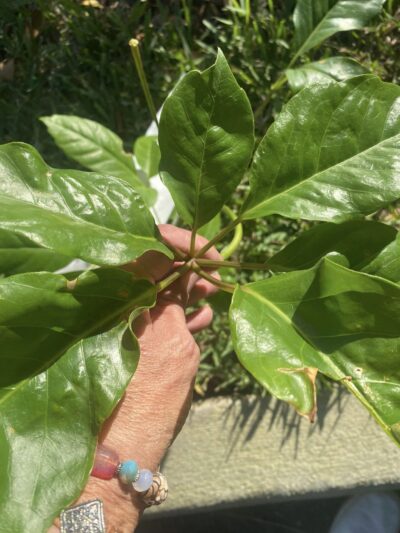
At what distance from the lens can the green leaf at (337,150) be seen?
3.14 feet

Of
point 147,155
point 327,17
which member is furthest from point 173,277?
point 327,17

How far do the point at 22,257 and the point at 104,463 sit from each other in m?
0.43

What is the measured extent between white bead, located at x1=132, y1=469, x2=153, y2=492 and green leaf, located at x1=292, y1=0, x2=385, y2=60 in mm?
1147

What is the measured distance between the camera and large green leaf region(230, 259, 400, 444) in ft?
2.63

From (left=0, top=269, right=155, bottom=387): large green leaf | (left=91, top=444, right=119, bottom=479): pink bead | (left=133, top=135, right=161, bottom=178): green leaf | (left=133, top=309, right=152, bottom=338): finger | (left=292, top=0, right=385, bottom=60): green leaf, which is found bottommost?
(left=91, top=444, right=119, bottom=479): pink bead

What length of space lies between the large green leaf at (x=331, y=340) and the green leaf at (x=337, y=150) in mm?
163

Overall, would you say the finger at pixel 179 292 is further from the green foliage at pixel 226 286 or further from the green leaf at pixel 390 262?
the green leaf at pixel 390 262

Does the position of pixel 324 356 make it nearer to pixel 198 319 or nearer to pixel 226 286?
pixel 226 286

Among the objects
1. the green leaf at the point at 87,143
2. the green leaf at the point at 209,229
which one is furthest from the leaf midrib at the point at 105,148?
the green leaf at the point at 209,229

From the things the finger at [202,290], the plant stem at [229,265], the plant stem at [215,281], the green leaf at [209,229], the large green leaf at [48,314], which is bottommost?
the finger at [202,290]

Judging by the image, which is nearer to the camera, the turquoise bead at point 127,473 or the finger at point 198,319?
the turquoise bead at point 127,473

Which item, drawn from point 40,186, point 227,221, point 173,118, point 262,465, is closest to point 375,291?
point 173,118

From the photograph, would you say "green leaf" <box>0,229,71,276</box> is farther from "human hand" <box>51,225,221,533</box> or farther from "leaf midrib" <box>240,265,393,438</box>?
"leaf midrib" <box>240,265,393,438</box>

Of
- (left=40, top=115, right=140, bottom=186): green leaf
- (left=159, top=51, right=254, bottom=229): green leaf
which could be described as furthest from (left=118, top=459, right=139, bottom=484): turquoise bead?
(left=40, top=115, right=140, bottom=186): green leaf
